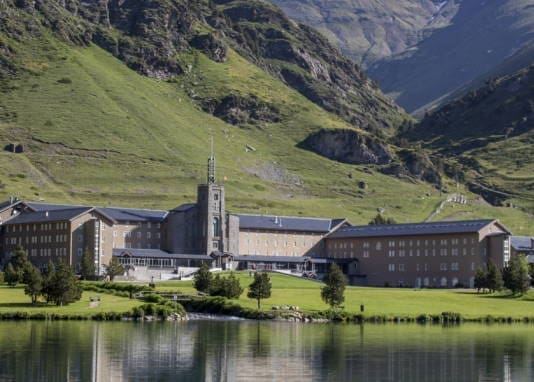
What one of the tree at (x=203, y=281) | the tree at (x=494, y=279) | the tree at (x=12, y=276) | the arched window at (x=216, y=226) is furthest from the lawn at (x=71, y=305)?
the arched window at (x=216, y=226)

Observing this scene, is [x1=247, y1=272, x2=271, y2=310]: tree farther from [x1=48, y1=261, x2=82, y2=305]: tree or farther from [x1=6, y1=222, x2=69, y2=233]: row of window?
[x1=6, y1=222, x2=69, y2=233]: row of window

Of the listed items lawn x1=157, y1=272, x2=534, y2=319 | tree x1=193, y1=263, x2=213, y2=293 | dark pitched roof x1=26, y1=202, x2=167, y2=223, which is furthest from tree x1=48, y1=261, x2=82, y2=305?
dark pitched roof x1=26, y1=202, x2=167, y2=223

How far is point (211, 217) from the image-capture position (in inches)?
7751

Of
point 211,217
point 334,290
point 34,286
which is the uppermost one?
point 211,217

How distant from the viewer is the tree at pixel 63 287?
392 feet

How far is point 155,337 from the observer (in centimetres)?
9431

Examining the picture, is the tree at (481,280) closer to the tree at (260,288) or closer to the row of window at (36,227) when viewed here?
the tree at (260,288)

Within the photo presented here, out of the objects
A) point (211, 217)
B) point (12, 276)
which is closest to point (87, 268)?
point (12, 276)

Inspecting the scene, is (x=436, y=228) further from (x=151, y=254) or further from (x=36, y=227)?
(x=36, y=227)

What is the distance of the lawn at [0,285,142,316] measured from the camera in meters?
114

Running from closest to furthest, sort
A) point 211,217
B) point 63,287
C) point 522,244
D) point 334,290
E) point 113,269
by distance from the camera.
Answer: point 63,287 → point 334,290 → point 113,269 → point 522,244 → point 211,217

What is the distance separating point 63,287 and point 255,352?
1613 inches

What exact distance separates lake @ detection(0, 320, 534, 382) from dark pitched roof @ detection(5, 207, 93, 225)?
71.4m

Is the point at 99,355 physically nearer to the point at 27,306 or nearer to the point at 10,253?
the point at 27,306
